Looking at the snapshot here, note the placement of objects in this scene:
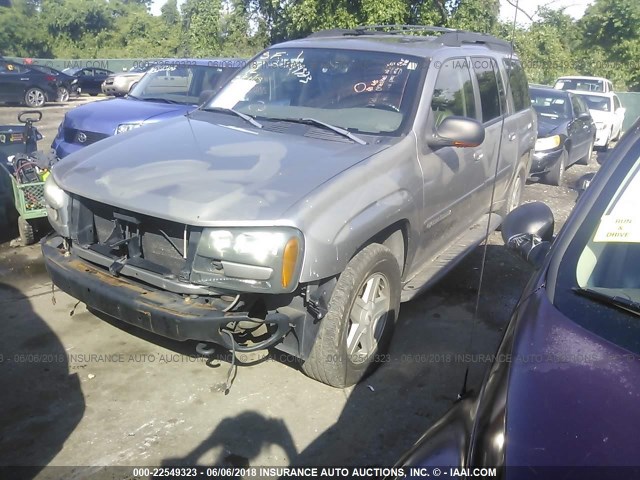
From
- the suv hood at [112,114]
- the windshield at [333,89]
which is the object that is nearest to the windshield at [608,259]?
the windshield at [333,89]

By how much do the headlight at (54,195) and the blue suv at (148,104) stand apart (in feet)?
9.39

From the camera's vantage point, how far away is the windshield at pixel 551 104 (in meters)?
10.7

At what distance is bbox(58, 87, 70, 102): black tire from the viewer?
70.1 feet

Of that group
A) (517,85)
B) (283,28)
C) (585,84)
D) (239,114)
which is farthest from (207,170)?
(585,84)

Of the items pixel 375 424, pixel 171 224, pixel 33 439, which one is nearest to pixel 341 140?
pixel 171 224

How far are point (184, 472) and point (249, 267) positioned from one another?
1.02m

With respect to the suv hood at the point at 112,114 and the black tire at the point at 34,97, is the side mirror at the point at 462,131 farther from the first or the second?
the black tire at the point at 34,97

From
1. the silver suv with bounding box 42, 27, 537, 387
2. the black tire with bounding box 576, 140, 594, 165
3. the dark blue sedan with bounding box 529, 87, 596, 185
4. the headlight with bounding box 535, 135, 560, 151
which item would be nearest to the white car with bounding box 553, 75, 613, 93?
the black tire with bounding box 576, 140, 594, 165

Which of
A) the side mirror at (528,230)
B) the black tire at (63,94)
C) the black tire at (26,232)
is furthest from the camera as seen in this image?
the black tire at (63,94)

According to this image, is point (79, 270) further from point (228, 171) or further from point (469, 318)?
point (469, 318)

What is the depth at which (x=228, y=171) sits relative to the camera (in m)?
3.32

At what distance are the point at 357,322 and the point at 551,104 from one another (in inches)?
350

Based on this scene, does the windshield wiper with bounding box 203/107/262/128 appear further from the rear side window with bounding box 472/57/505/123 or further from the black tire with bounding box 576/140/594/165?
the black tire with bounding box 576/140/594/165

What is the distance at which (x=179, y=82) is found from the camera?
8430 mm
